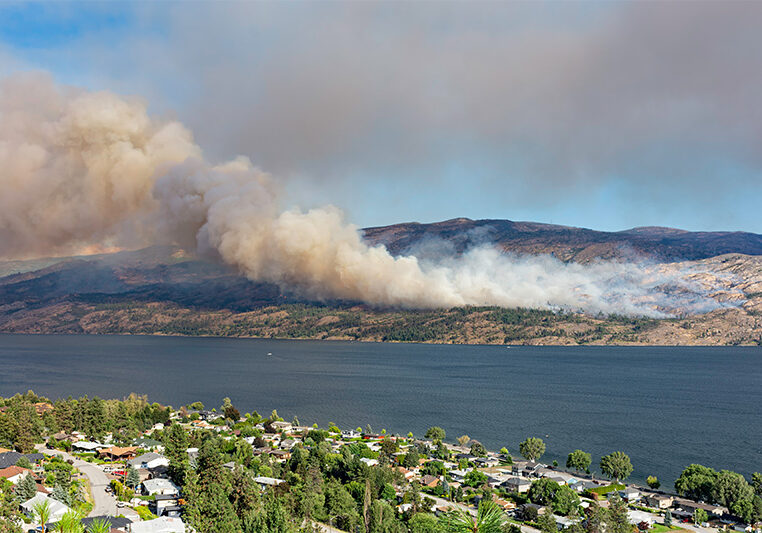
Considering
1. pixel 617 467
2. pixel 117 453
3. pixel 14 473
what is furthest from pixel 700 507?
pixel 14 473

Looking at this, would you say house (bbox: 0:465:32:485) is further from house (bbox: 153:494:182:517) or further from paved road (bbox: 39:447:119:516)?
house (bbox: 153:494:182:517)

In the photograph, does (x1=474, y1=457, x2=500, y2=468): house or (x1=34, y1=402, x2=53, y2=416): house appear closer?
(x1=474, y1=457, x2=500, y2=468): house

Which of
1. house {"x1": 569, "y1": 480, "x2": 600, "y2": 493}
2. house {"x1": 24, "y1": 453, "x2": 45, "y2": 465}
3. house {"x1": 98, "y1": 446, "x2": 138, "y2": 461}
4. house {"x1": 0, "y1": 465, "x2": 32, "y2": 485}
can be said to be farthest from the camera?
house {"x1": 98, "y1": 446, "x2": 138, "y2": 461}

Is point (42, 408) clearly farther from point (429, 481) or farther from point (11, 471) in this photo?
Result: point (429, 481)

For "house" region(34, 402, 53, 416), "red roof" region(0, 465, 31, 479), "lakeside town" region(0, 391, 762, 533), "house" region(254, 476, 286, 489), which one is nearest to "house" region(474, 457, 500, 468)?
"lakeside town" region(0, 391, 762, 533)

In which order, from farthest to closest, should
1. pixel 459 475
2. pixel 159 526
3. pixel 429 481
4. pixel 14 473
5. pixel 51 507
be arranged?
pixel 459 475 < pixel 429 481 < pixel 14 473 < pixel 51 507 < pixel 159 526

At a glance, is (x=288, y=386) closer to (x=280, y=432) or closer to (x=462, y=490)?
(x=280, y=432)

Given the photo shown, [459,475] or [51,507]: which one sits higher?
[51,507]
